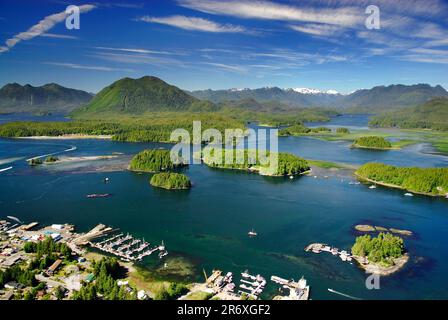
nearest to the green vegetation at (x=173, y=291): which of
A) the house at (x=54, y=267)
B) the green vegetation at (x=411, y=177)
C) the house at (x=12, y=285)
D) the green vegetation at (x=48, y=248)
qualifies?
the house at (x=54, y=267)

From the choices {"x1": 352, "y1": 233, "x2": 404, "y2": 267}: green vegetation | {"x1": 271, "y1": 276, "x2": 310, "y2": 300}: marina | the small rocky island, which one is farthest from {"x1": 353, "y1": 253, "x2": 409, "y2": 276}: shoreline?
the small rocky island

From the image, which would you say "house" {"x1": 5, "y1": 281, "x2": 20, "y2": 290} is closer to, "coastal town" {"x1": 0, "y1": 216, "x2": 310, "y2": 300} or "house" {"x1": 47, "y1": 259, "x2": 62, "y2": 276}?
"coastal town" {"x1": 0, "y1": 216, "x2": 310, "y2": 300}

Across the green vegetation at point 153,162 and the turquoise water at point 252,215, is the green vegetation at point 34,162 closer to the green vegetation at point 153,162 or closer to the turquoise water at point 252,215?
the turquoise water at point 252,215

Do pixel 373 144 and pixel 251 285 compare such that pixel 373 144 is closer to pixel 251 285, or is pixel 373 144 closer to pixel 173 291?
pixel 251 285

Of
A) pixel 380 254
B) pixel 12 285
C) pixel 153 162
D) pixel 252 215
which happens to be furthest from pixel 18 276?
pixel 153 162

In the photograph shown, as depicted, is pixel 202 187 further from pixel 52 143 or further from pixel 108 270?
pixel 52 143
